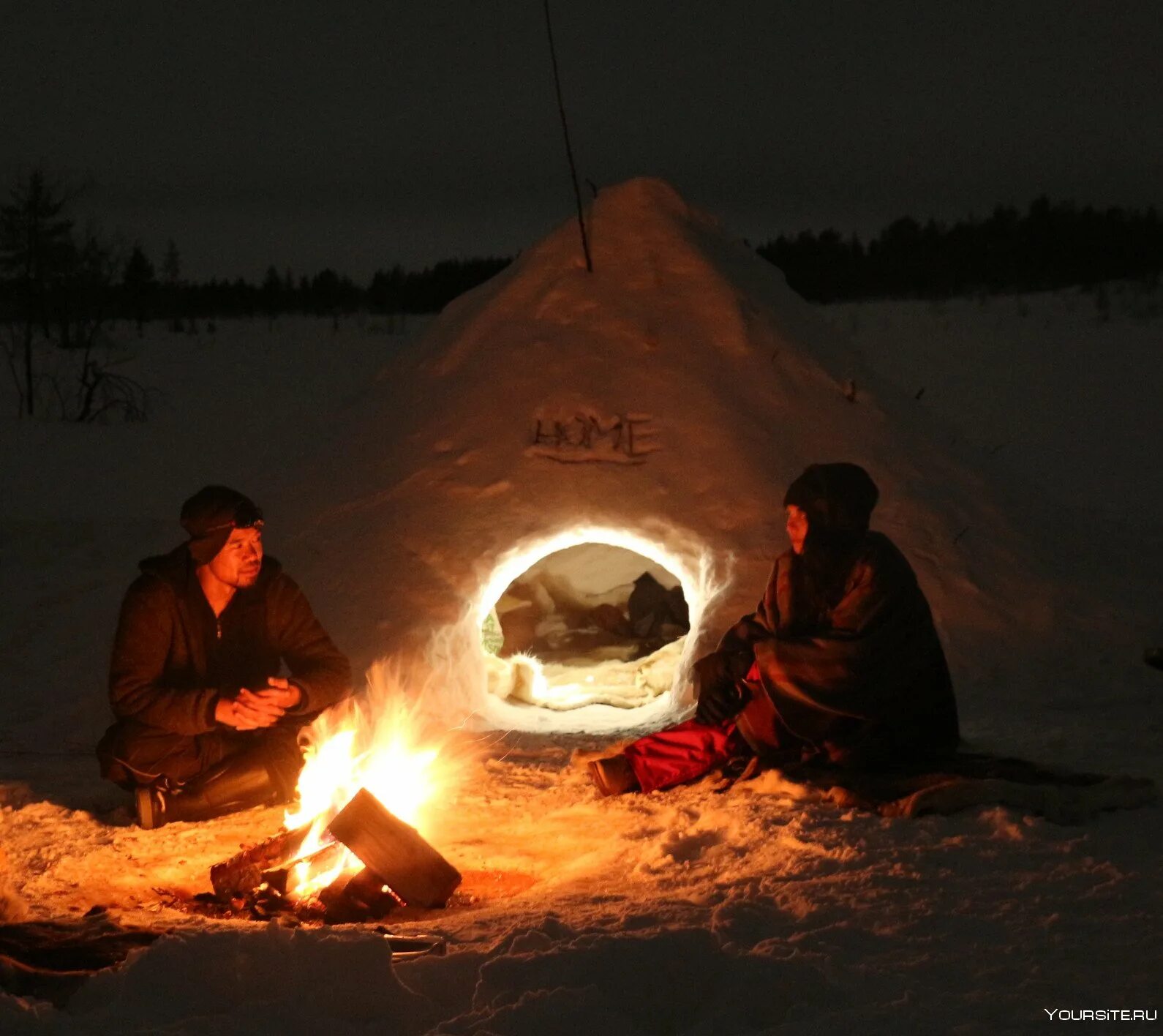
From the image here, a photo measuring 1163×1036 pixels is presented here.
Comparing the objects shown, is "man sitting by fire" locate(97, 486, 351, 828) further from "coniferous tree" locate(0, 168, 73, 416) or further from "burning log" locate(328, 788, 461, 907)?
"coniferous tree" locate(0, 168, 73, 416)

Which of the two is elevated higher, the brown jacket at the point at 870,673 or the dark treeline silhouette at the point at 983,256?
the dark treeline silhouette at the point at 983,256

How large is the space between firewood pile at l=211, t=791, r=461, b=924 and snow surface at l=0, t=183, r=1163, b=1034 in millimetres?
168

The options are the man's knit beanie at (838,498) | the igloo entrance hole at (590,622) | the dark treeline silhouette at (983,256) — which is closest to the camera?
the man's knit beanie at (838,498)

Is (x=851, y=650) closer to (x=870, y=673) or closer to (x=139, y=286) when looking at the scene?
(x=870, y=673)

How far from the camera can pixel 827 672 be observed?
4.00 meters

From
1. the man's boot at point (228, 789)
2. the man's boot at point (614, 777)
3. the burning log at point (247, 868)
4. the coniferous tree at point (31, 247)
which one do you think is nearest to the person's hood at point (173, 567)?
the man's boot at point (228, 789)

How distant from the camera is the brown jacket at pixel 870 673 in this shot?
3.99 meters

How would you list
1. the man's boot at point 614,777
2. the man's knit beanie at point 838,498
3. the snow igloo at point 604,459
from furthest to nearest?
the snow igloo at point 604,459 → the man's boot at point 614,777 → the man's knit beanie at point 838,498

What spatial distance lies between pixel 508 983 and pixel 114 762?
2.13m

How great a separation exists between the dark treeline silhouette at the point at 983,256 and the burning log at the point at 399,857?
22.7 meters

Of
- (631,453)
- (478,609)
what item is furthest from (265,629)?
(631,453)

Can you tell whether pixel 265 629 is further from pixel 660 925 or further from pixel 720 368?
pixel 720 368

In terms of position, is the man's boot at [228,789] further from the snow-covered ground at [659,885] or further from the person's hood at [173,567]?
the person's hood at [173,567]

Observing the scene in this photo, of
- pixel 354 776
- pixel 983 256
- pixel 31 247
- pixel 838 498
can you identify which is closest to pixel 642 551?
pixel 838 498
